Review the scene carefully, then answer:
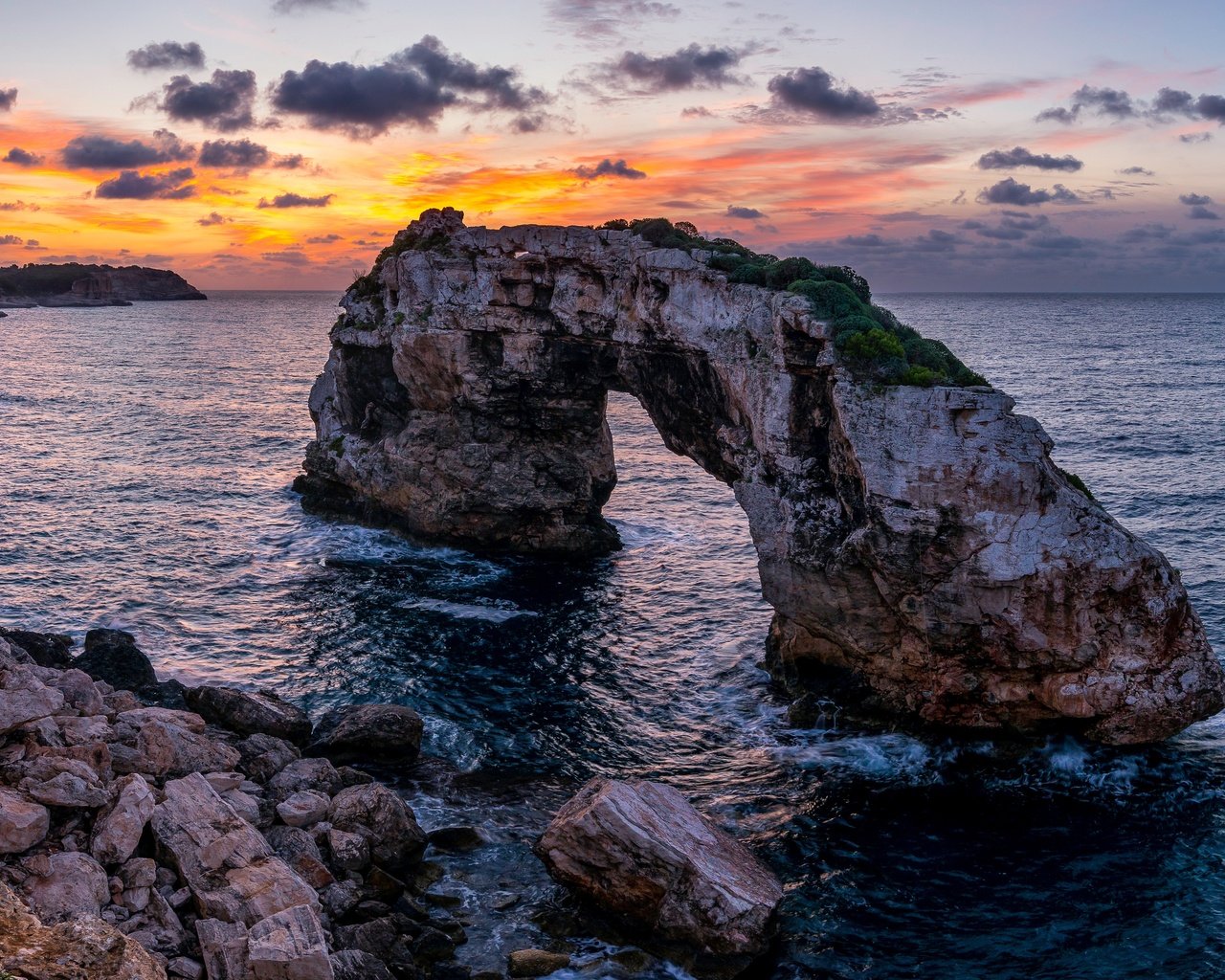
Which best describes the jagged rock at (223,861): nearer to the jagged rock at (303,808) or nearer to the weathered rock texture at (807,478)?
the jagged rock at (303,808)

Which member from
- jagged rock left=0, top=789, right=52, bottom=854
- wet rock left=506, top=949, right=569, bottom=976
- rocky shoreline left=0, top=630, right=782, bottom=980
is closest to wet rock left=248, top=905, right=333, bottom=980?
rocky shoreline left=0, top=630, right=782, bottom=980

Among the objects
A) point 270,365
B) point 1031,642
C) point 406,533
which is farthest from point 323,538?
point 270,365

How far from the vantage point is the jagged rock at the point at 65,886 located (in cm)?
1942

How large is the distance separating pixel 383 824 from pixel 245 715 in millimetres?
7471

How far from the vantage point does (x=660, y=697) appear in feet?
117

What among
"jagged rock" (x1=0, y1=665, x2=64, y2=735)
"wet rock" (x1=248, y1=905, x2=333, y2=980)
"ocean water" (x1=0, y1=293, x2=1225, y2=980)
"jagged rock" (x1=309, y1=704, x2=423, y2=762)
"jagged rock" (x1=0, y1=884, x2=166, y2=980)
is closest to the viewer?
"jagged rock" (x1=0, y1=884, x2=166, y2=980)

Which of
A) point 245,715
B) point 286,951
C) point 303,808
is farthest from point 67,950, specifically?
point 245,715

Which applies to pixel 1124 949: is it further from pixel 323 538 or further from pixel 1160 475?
pixel 1160 475

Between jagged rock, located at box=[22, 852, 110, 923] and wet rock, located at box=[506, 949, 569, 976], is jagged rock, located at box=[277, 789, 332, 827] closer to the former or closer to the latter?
jagged rock, located at box=[22, 852, 110, 923]

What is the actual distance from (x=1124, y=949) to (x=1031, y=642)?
9.43 meters

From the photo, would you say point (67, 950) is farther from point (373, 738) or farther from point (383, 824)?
point (373, 738)

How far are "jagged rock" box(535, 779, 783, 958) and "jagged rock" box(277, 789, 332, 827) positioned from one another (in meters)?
5.70

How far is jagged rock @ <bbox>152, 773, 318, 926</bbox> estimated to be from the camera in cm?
2061

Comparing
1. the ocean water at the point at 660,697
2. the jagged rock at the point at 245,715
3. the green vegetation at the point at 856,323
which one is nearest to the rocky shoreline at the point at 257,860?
the ocean water at the point at 660,697
